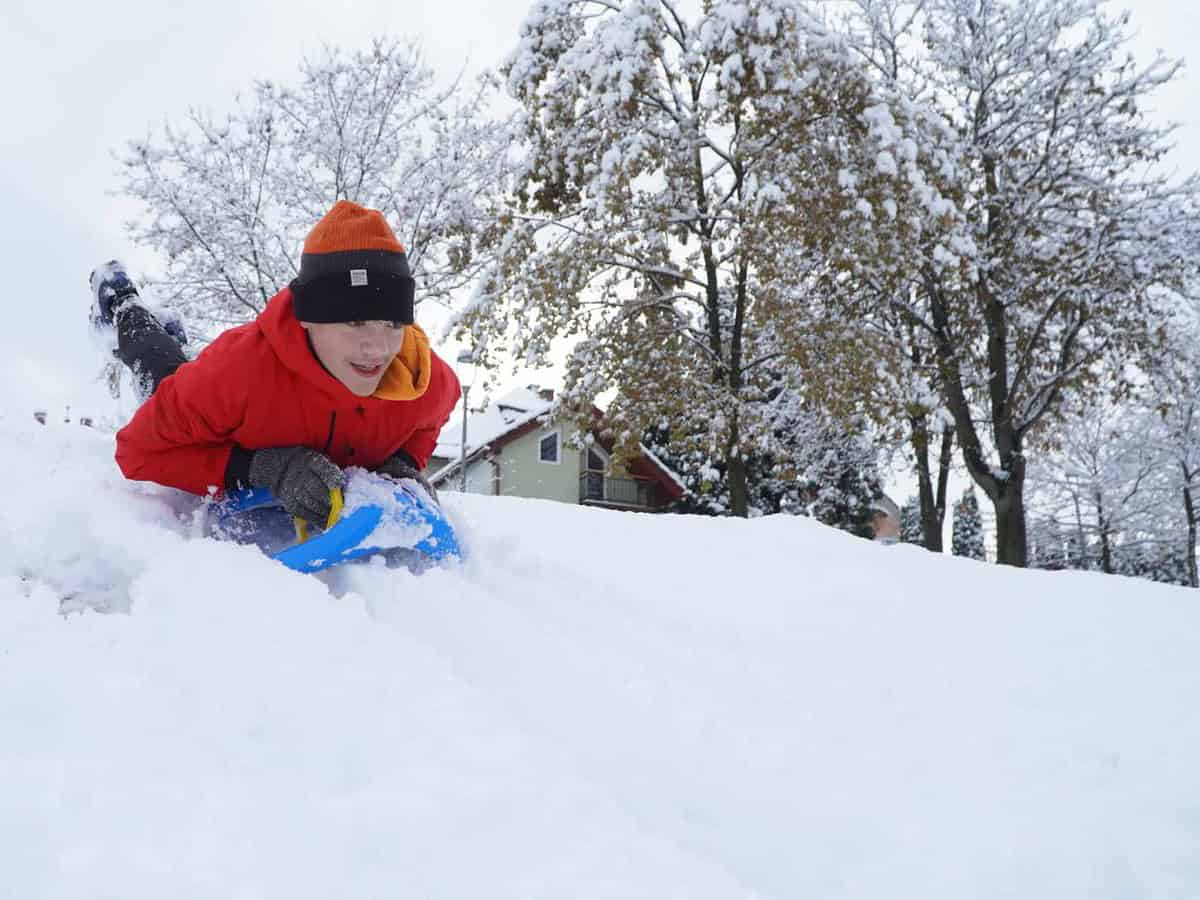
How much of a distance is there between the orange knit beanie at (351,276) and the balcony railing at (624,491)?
2070 cm

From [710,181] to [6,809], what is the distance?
28.9 ft

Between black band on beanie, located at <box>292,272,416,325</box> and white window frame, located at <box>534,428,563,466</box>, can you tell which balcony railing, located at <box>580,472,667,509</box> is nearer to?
white window frame, located at <box>534,428,563,466</box>

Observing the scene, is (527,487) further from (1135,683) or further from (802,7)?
(1135,683)

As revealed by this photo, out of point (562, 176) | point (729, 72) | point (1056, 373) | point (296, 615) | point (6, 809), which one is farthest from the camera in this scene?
Answer: point (1056, 373)

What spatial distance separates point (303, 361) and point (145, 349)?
145cm

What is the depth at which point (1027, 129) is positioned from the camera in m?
9.93

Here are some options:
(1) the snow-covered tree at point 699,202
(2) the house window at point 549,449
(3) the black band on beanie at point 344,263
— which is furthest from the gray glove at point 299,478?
(2) the house window at point 549,449

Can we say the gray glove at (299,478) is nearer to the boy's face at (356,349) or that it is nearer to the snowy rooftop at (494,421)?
the boy's face at (356,349)

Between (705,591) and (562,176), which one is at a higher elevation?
(562,176)

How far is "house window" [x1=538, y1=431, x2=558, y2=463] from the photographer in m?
22.8

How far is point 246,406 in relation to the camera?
2.30 meters

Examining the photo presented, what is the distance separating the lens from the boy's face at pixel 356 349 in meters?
2.25

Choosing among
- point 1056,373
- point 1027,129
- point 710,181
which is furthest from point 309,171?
point 1056,373

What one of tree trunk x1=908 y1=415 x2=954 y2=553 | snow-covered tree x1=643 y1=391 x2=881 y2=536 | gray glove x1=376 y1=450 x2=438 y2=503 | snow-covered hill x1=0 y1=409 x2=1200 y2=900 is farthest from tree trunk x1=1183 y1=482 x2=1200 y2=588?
gray glove x1=376 y1=450 x2=438 y2=503
